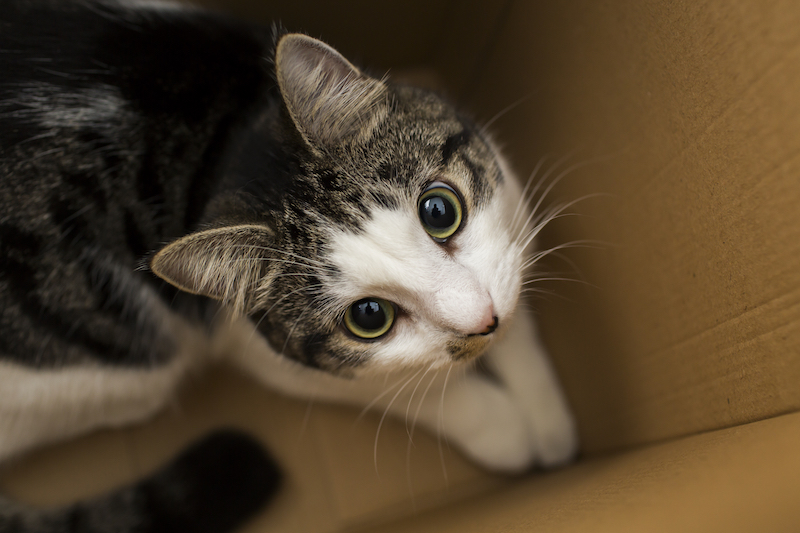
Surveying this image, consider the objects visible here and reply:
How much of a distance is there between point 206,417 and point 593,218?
1.12 metres

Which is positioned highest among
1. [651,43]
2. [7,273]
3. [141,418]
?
[651,43]

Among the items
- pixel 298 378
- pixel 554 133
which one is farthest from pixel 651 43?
pixel 298 378

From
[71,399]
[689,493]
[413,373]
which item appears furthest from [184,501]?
[689,493]

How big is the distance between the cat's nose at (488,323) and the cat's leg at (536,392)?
42 cm

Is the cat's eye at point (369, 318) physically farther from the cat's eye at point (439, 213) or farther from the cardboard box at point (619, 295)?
the cardboard box at point (619, 295)

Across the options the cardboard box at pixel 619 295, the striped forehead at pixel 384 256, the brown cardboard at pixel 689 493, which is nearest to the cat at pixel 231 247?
the striped forehead at pixel 384 256

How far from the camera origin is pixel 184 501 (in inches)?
45.3

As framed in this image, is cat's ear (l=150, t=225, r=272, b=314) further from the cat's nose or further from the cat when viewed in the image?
the cat's nose

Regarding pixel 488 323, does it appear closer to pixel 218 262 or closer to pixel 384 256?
pixel 384 256

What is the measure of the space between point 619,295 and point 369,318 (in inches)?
22.8

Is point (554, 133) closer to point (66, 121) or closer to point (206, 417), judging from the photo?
point (66, 121)

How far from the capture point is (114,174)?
3.37ft

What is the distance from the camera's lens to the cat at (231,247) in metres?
0.83

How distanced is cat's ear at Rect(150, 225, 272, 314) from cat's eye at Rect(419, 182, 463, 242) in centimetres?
25
